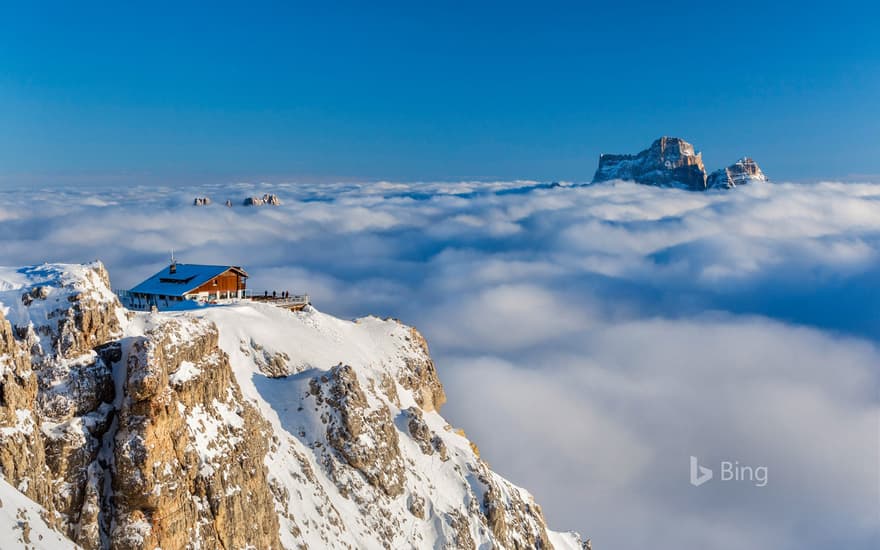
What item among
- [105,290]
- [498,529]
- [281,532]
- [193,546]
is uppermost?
[105,290]

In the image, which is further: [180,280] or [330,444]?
[180,280]

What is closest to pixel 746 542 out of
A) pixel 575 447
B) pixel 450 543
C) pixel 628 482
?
pixel 628 482

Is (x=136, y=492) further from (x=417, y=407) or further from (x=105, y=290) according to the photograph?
(x=417, y=407)

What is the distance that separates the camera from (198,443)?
38750 millimetres

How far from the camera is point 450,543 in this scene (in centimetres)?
5519

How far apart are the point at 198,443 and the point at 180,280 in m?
41.4

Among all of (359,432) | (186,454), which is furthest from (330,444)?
(186,454)

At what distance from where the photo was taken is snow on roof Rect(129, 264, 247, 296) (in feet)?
243

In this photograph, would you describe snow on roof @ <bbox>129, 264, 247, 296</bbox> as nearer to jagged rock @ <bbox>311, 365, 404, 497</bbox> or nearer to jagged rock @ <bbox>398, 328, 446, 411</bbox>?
jagged rock @ <bbox>398, 328, 446, 411</bbox>

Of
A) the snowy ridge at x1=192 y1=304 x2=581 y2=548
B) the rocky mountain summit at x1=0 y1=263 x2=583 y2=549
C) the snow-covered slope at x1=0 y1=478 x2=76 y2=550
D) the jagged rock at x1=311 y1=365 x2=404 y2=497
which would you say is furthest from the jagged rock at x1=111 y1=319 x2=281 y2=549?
the jagged rock at x1=311 y1=365 x2=404 y2=497

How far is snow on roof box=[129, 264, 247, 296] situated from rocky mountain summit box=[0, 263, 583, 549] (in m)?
15.3

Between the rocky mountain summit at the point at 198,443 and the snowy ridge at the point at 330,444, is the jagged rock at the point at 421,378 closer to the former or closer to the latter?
the snowy ridge at the point at 330,444

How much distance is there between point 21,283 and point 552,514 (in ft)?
484

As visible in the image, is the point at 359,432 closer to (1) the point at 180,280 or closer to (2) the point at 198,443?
(2) the point at 198,443
